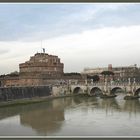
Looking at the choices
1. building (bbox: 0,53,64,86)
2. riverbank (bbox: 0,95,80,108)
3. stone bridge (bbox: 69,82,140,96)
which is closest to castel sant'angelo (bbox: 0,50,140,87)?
building (bbox: 0,53,64,86)

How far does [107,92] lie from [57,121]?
1671 cm

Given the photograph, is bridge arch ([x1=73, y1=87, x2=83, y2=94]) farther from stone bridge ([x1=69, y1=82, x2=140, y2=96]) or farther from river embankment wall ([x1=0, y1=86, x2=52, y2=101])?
river embankment wall ([x1=0, y1=86, x2=52, y2=101])

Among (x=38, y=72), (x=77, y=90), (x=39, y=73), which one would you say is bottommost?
(x=77, y=90)

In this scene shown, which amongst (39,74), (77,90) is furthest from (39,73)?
(77,90)

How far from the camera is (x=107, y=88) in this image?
1271 inches

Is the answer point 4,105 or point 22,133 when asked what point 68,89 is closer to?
point 4,105

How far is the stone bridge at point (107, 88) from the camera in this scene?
30000 mm

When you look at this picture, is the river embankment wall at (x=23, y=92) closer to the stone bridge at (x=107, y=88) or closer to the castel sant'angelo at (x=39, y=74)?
the stone bridge at (x=107, y=88)

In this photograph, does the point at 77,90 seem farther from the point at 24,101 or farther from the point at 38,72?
the point at 24,101

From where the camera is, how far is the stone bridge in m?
30.0

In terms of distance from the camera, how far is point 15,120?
16922 millimetres

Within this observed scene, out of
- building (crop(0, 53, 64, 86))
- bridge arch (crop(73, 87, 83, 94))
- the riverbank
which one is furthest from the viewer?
building (crop(0, 53, 64, 86))

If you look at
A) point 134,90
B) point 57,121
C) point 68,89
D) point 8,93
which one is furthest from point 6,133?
point 68,89

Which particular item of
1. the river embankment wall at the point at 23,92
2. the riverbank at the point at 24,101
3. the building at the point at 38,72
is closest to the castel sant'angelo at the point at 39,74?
the building at the point at 38,72
